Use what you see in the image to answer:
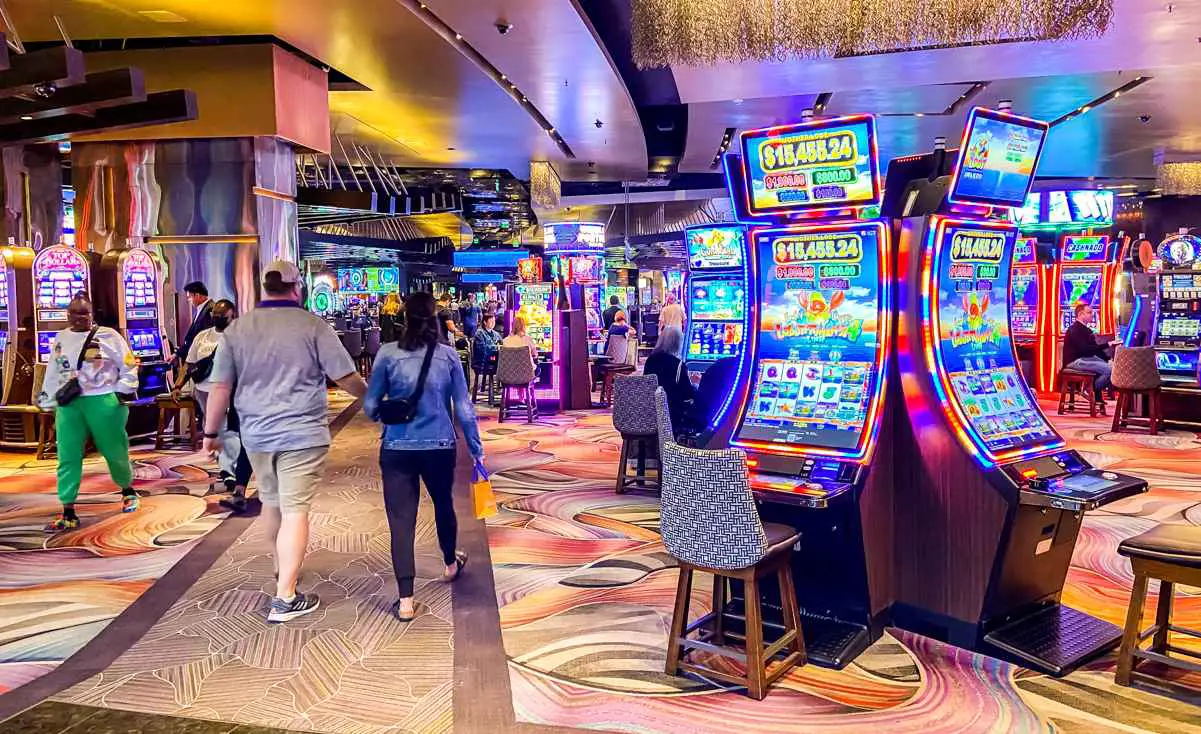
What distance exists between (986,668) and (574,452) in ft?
16.5

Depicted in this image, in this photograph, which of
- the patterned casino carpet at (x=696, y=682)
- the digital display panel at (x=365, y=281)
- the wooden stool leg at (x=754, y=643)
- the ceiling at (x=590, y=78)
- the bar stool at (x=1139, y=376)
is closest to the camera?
the patterned casino carpet at (x=696, y=682)

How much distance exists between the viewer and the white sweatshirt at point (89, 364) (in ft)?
17.1

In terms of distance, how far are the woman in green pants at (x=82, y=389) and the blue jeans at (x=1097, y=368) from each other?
900 cm

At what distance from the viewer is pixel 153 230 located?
28.6 feet

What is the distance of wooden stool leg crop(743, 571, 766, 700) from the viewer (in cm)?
307

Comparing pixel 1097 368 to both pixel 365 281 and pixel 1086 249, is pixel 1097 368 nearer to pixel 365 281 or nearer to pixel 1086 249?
pixel 1086 249

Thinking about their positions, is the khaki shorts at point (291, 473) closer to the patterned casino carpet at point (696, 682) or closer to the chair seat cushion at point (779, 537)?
the patterned casino carpet at point (696, 682)

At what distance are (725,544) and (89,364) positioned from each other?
158 inches

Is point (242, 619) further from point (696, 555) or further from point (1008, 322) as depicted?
point (1008, 322)

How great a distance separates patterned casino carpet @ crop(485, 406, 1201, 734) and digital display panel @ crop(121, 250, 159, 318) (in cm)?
481

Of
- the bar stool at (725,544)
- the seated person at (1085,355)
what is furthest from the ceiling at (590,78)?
the bar stool at (725,544)

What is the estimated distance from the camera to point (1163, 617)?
3.26m

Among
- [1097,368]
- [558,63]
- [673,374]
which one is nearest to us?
[673,374]

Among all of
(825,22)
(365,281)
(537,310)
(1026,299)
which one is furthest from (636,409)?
(365,281)
